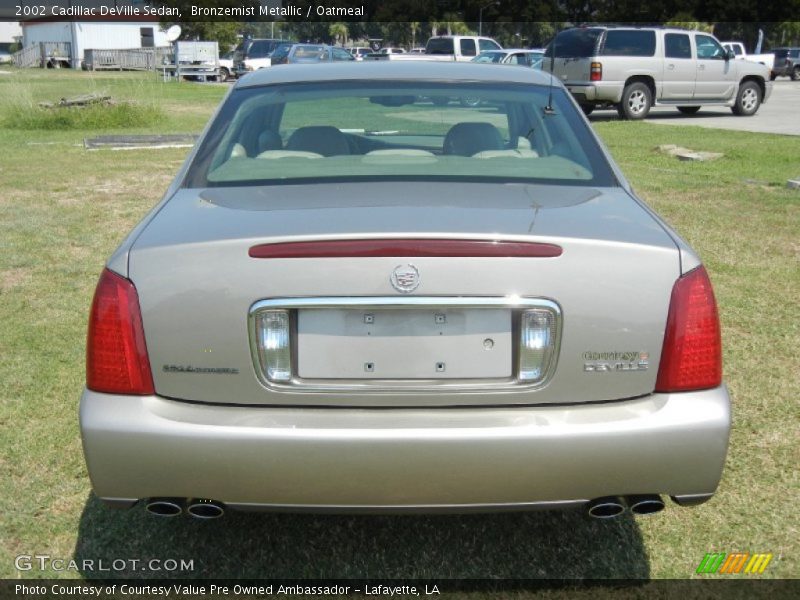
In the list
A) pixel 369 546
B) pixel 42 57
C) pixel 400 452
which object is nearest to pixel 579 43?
pixel 369 546

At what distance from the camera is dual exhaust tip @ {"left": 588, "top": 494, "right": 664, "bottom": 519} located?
259 centimetres

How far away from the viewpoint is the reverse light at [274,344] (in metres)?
2.46

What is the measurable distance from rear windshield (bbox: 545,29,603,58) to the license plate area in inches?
734

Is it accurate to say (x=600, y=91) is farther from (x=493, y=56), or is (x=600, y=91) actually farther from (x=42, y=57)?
(x=42, y=57)

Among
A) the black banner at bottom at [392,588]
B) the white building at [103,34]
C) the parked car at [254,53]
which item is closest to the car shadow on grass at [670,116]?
the black banner at bottom at [392,588]

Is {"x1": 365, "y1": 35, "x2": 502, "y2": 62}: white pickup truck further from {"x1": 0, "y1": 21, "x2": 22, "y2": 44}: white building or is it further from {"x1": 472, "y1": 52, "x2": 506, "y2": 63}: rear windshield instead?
{"x1": 0, "y1": 21, "x2": 22, "y2": 44}: white building

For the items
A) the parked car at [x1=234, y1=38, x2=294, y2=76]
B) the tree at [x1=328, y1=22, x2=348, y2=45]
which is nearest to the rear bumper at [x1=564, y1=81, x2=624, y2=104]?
the parked car at [x1=234, y1=38, x2=294, y2=76]

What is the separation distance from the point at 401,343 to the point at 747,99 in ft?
70.6

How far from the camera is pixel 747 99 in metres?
21.8

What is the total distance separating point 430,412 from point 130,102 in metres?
19.1

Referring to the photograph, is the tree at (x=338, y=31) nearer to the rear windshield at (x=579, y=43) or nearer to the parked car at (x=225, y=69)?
the parked car at (x=225, y=69)

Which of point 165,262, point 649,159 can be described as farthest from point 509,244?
point 649,159

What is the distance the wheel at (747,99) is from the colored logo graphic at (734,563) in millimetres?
20445

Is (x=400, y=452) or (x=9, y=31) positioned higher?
(x=400, y=452)
